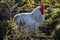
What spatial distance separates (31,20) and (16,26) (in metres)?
0.30

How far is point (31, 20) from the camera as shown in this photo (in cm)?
483

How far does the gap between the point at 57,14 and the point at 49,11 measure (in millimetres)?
819

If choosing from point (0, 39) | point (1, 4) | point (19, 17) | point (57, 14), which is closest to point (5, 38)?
point (0, 39)

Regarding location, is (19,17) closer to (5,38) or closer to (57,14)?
(5,38)

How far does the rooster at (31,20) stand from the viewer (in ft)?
15.4

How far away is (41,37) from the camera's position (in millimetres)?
4238

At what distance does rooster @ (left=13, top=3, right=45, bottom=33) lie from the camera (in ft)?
15.4

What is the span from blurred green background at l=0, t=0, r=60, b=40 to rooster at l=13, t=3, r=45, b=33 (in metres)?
0.11

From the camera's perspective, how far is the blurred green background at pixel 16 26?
4.30 meters

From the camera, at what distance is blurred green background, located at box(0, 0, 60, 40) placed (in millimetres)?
4300

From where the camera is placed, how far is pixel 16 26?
478cm

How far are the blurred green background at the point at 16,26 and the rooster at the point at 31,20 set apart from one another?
0.37 feet

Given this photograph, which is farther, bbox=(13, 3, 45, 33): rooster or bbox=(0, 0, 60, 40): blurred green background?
bbox=(13, 3, 45, 33): rooster

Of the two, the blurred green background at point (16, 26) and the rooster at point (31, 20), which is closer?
the blurred green background at point (16, 26)
